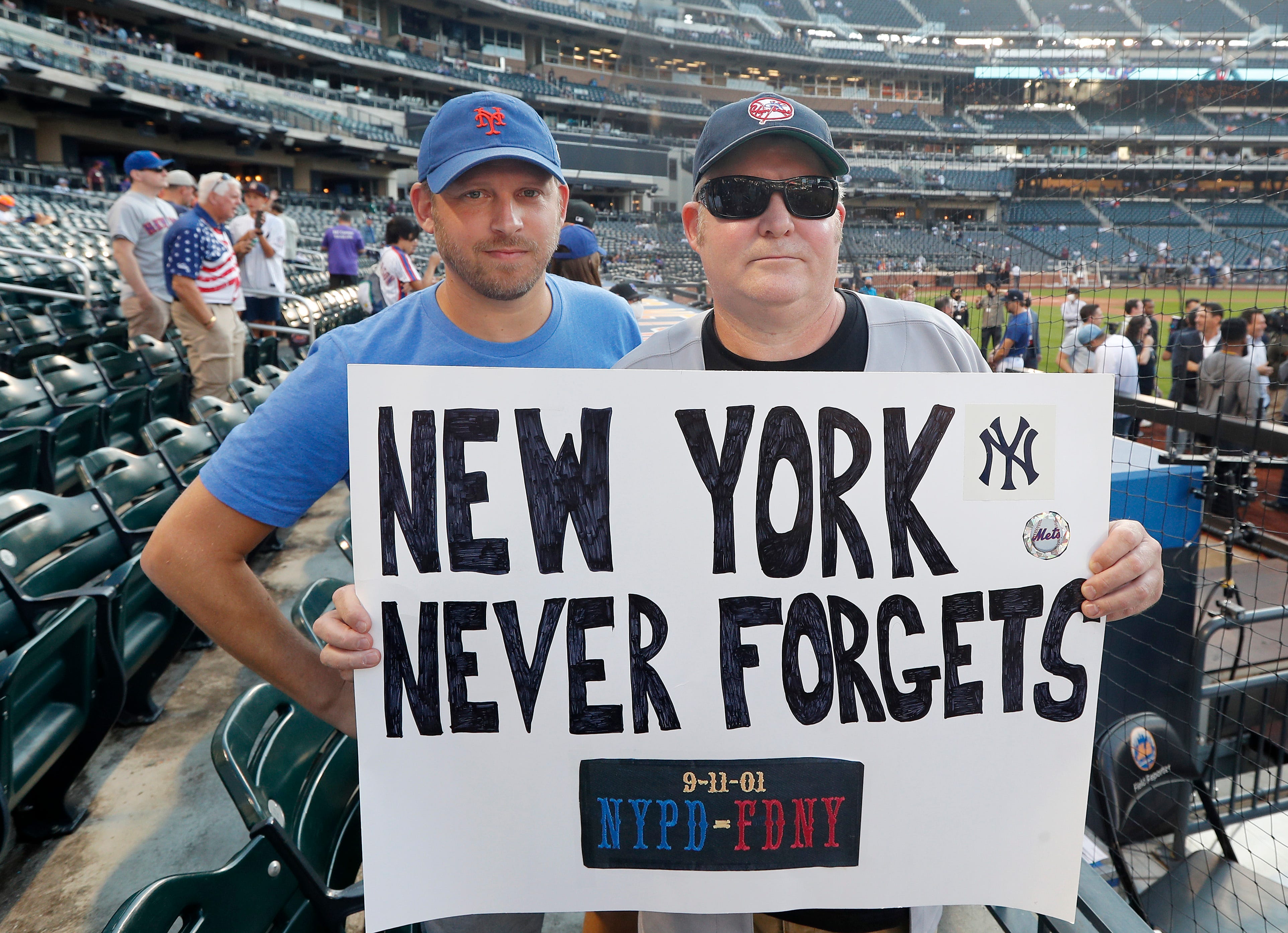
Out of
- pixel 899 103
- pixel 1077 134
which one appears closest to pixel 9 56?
pixel 899 103

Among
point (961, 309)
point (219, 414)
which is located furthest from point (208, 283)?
point (961, 309)

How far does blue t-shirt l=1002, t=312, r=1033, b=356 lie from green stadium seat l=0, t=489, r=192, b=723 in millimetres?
6761

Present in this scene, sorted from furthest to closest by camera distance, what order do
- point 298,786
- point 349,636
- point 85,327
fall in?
point 85,327 → point 298,786 → point 349,636

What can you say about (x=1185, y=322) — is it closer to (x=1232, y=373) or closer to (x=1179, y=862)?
(x=1232, y=373)

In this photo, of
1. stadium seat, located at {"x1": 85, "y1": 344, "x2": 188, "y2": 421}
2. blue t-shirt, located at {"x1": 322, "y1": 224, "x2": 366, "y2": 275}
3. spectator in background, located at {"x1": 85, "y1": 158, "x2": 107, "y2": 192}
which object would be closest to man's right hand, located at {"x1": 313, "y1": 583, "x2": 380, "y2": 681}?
stadium seat, located at {"x1": 85, "y1": 344, "x2": 188, "y2": 421}

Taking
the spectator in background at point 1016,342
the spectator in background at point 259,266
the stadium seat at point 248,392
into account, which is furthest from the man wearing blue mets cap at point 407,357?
the spectator in background at point 1016,342

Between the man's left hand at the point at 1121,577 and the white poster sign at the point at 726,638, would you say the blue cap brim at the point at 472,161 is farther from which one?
the man's left hand at the point at 1121,577

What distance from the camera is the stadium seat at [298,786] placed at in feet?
4.44

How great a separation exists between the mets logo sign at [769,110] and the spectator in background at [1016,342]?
20.7 feet

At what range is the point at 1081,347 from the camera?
20.4 feet

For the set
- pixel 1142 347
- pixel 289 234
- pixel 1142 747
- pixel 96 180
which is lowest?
pixel 1142 747

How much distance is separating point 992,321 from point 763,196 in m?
8.03

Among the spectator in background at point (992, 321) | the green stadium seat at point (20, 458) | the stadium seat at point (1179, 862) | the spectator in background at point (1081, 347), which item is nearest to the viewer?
the stadium seat at point (1179, 862)

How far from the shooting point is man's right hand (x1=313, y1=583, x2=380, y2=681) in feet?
3.40
